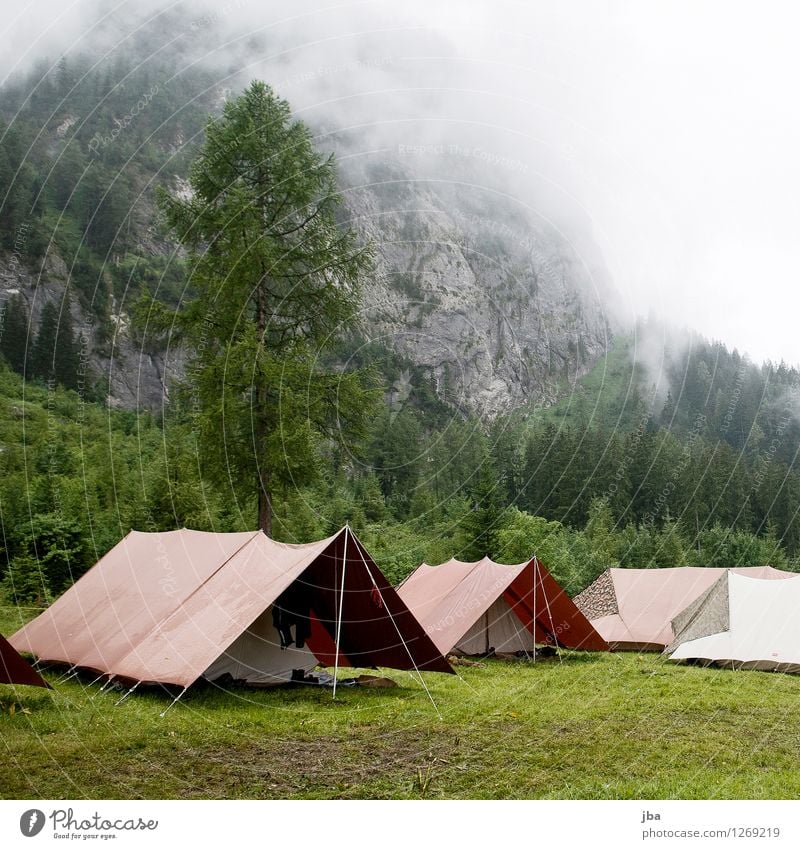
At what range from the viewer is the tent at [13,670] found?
7945 mm

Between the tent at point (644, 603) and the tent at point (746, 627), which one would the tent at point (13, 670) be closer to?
the tent at point (746, 627)

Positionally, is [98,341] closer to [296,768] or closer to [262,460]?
[262,460]

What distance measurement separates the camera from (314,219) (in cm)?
2080

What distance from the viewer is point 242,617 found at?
Answer: 33.7 feet

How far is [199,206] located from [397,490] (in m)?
35.5

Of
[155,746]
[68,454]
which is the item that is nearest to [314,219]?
[155,746]

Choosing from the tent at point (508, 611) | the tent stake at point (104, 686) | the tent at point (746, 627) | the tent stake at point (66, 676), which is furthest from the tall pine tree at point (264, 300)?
the tent at point (746, 627)

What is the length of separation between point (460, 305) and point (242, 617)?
108904 mm

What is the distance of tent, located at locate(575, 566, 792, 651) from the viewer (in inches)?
797

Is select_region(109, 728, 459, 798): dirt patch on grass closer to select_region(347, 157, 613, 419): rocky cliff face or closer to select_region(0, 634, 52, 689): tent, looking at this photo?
select_region(0, 634, 52, 689): tent

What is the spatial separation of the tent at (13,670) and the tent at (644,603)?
53.1 feet

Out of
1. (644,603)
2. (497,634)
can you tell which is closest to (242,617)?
(497,634)
